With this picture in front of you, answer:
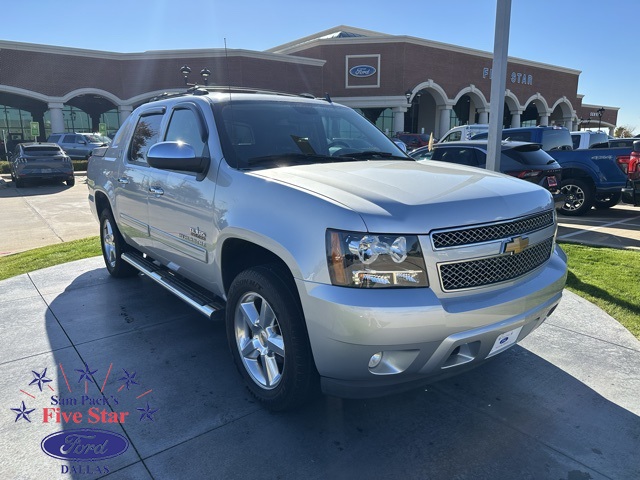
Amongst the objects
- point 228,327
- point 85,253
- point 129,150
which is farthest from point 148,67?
point 228,327

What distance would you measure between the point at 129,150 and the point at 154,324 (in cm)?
182

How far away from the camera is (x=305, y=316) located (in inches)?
95.0

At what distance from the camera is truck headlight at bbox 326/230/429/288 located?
7.39 ft

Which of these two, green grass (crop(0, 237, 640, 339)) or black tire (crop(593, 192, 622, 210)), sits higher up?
black tire (crop(593, 192, 622, 210))

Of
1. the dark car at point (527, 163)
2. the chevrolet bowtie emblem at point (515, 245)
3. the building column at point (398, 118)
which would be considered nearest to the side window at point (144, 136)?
the chevrolet bowtie emblem at point (515, 245)

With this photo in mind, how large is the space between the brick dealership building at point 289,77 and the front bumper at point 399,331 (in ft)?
104

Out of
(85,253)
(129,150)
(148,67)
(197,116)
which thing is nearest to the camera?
(197,116)

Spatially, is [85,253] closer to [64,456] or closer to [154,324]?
[154,324]

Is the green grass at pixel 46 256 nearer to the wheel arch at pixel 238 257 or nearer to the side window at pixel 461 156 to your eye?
the wheel arch at pixel 238 257

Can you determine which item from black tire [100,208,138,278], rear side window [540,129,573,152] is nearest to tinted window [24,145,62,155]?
black tire [100,208,138,278]

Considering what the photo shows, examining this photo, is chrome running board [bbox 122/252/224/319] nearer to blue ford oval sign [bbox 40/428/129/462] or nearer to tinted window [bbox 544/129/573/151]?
blue ford oval sign [bbox 40/428/129/462]

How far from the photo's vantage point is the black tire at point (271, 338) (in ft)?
8.36

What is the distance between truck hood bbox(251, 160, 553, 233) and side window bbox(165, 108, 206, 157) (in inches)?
33.3

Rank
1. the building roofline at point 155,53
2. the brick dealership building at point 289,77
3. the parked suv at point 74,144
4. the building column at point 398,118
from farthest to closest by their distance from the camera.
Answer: the building column at point 398,118
the brick dealership building at point 289,77
the building roofline at point 155,53
the parked suv at point 74,144
